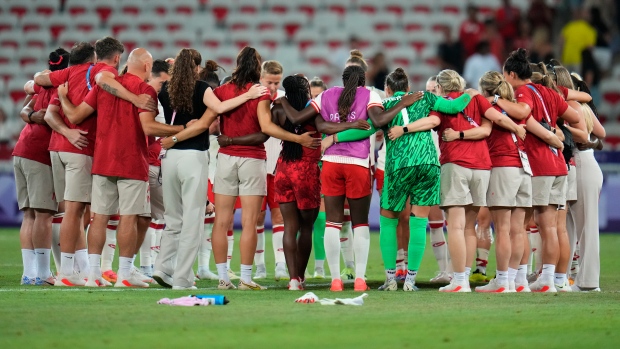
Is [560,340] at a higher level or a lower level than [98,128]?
lower

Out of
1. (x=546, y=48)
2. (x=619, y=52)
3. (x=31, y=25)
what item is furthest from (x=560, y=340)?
(x=31, y=25)

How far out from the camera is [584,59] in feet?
78.9

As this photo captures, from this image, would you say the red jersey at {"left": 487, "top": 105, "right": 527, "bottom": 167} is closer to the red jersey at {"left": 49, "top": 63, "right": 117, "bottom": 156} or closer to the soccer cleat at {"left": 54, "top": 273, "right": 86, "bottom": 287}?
the red jersey at {"left": 49, "top": 63, "right": 117, "bottom": 156}

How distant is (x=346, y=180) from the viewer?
11.2 meters

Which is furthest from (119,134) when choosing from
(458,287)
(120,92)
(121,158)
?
(458,287)

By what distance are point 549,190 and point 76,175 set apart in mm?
5396

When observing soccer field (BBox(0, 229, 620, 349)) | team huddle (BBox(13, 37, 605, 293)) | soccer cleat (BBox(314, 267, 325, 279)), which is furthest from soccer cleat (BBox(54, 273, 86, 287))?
soccer cleat (BBox(314, 267, 325, 279))

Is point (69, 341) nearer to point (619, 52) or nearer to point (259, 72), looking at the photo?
point (259, 72)

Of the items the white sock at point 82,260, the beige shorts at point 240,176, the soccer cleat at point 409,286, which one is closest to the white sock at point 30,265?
the white sock at point 82,260

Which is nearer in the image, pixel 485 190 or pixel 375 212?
pixel 485 190

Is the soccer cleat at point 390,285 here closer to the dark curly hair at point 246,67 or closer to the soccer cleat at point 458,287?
the soccer cleat at point 458,287

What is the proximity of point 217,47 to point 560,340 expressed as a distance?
2011 cm

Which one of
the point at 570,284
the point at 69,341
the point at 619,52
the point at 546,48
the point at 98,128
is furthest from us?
the point at 619,52

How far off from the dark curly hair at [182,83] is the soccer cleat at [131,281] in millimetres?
2073
